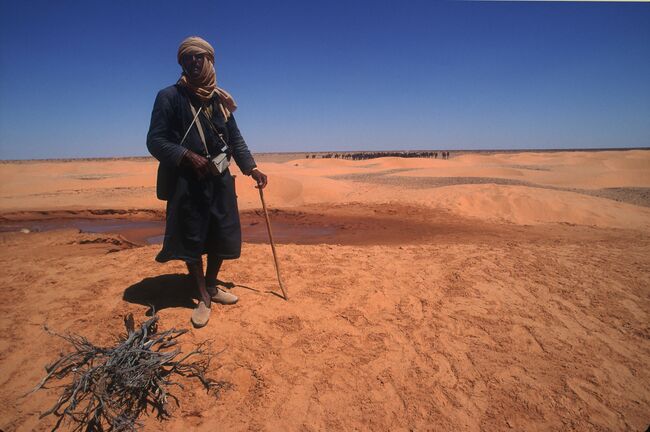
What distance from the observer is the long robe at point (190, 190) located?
2330 mm

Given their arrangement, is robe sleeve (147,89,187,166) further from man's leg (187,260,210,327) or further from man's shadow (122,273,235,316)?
man's shadow (122,273,235,316)

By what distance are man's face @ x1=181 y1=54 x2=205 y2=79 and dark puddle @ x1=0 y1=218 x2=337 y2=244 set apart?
3634mm

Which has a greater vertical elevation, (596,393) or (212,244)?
(212,244)

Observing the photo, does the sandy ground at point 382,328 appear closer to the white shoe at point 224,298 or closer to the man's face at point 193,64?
the white shoe at point 224,298

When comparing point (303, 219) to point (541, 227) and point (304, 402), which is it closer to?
point (541, 227)

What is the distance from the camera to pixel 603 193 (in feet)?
34.8

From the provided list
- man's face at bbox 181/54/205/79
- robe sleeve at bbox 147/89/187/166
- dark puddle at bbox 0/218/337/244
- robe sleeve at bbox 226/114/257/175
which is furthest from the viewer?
dark puddle at bbox 0/218/337/244

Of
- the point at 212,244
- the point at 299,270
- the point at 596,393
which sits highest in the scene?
the point at 212,244

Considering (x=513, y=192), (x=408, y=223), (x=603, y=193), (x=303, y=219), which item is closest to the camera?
(x=408, y=223)

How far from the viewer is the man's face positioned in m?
2.39

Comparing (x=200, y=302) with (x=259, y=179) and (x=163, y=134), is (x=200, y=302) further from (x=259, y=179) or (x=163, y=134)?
(x=163, y=134)

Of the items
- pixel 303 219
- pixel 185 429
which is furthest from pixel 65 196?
pixel 185 429

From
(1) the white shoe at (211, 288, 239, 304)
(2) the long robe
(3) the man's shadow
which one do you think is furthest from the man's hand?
(3) the man's shadow

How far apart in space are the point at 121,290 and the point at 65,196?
10425 mm
